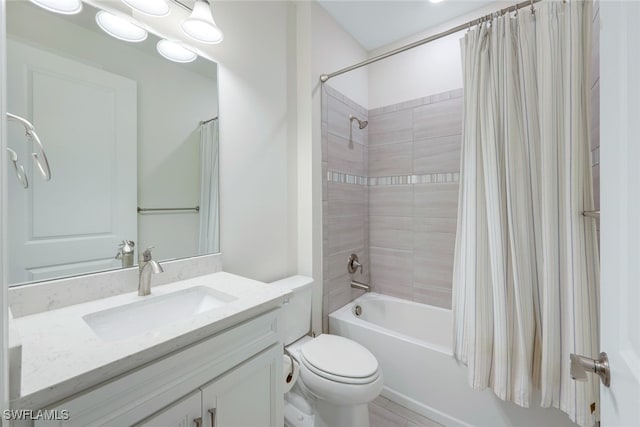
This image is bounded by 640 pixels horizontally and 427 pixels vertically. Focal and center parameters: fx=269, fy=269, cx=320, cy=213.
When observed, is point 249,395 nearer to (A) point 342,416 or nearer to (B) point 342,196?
(A) point 342,416

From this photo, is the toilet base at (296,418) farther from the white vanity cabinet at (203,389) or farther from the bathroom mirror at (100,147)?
the bathroom mirror at (100,147)

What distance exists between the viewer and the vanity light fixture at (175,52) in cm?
125

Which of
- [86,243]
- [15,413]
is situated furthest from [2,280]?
[86,243]

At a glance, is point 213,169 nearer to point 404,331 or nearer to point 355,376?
point 355,376

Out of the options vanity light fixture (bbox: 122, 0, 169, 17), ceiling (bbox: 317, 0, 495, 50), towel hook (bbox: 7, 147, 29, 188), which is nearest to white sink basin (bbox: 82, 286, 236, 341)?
towel hook (bbox: 7, 147, 29, 188)

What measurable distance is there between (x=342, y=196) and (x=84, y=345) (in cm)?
174

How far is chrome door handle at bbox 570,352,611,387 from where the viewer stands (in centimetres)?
51

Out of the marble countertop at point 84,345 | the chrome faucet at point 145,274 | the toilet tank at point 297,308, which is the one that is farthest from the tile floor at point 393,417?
the chrome faucet at point 145,274

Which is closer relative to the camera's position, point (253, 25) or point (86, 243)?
point (86, 243)

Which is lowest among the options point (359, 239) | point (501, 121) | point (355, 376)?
point (355, 376)

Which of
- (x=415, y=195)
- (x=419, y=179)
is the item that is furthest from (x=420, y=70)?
(x=415, y=195)

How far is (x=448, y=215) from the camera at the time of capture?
2.11m

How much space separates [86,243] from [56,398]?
65 centimetres

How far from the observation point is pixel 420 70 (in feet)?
7.36
